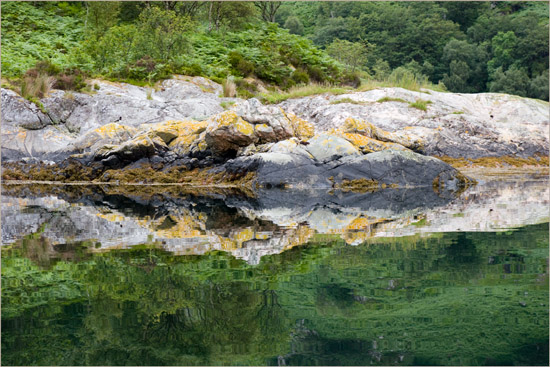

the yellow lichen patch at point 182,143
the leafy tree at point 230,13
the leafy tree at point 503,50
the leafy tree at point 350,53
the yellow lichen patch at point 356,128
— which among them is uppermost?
the leafy tree at point 503,50

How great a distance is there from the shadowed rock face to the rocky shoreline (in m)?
1.52

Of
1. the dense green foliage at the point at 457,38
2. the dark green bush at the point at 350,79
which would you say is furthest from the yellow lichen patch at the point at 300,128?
the dense green foliage at the point at 457,38

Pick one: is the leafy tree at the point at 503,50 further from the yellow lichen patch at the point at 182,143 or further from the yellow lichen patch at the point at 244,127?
the yellow lichen patch at the point at 182,143

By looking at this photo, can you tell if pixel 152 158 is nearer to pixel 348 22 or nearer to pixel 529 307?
pixel 529 307

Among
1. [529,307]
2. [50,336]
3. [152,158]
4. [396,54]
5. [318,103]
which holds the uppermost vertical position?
[396,54]

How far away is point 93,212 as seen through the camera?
27.1 ft

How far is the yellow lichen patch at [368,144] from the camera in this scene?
47.1 feet

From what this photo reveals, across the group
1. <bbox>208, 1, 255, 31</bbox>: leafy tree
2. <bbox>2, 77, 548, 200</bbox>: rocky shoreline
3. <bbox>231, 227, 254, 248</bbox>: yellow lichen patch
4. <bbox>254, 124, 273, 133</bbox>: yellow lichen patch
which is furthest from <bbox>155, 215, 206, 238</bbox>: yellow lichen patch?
<bbox>208, 1, 255, 31</bbox>: leafy tree

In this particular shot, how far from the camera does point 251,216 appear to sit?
781cm

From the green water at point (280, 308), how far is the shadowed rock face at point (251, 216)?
781 mm

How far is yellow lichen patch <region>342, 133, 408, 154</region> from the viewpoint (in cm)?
1436

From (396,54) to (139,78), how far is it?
36125 mm

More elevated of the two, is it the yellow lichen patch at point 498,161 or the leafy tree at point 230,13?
the leafy tree at point 230,13

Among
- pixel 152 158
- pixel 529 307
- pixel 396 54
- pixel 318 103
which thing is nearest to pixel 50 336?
pixel 529 307
